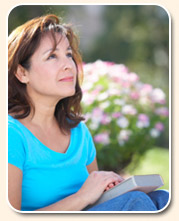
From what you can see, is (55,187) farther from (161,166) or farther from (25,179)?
(161,166)

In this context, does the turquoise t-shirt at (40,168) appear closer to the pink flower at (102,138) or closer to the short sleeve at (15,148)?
the short sleeve at (15,148)

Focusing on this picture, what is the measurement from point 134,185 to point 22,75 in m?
0.62

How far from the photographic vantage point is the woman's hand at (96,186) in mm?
1325

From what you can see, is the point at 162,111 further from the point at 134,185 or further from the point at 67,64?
the point at 134,185

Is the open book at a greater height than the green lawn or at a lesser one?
greater

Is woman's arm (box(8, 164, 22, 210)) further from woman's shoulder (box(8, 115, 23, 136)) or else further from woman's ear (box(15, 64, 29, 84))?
woman's ear (box(15, 64, 29, 84))

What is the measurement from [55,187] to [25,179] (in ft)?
0.41

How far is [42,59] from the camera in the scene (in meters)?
Answer: 1.42

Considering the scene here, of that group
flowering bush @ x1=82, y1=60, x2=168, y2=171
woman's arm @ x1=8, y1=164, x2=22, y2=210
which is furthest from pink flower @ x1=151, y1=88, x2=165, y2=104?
woman's arm @ x1=8, y1=164, x2=22, y2=210

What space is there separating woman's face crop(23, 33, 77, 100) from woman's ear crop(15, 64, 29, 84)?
0.04 ft

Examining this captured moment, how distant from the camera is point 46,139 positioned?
57.9 inches

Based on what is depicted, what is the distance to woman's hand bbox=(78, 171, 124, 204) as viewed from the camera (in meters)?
1.33

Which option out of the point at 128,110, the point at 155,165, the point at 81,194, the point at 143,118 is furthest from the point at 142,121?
the point at 81,194

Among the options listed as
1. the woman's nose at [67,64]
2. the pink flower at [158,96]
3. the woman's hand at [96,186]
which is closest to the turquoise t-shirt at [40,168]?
the woman's hand at [96,186]
